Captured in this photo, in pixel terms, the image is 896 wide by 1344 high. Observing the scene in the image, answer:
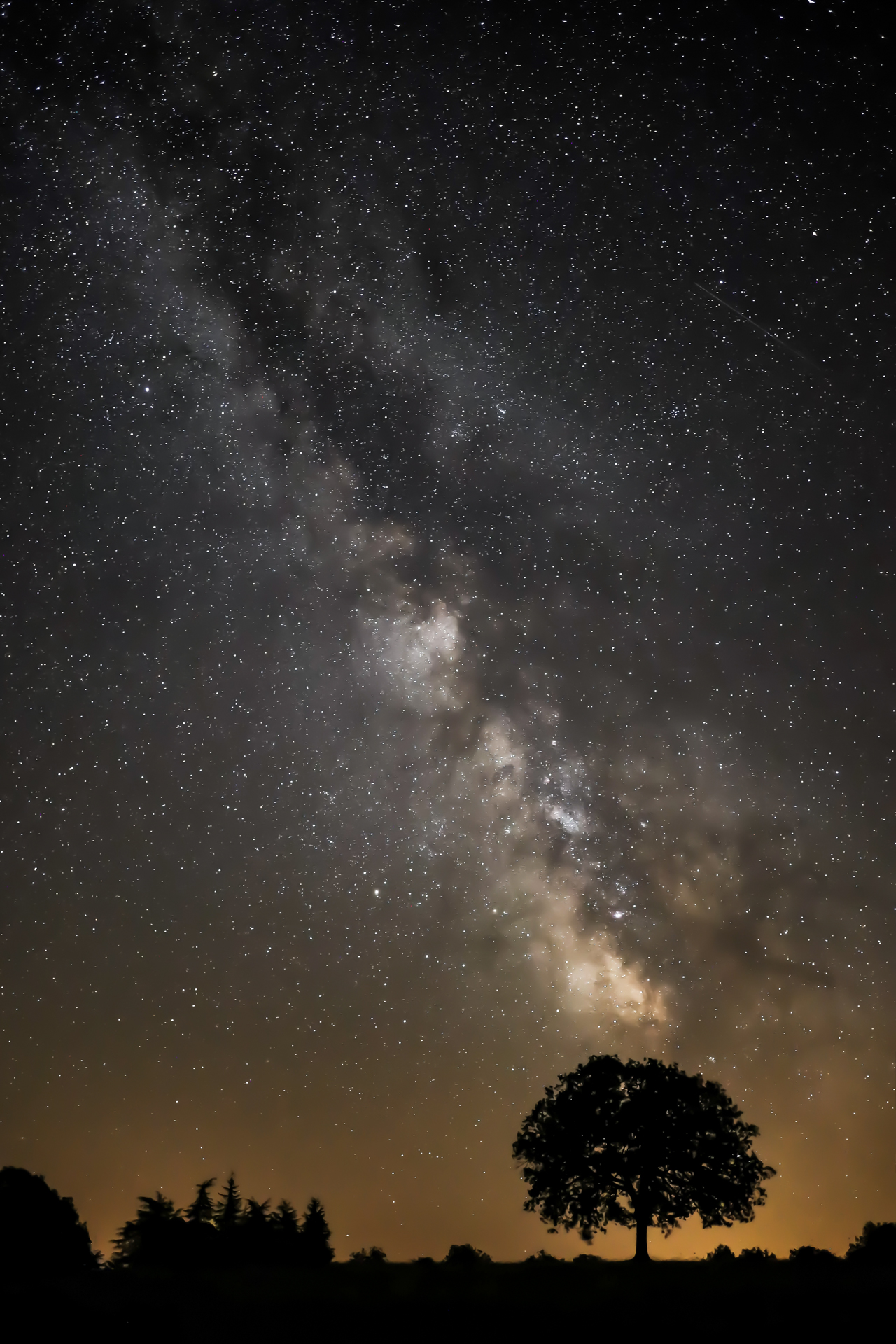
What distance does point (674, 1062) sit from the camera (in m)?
27.0

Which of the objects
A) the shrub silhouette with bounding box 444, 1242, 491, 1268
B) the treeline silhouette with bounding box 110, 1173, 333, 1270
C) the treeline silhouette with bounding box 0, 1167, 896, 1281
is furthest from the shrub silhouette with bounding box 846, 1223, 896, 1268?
the treeline silhouette with bounding box 110, 1173, 333, 1270

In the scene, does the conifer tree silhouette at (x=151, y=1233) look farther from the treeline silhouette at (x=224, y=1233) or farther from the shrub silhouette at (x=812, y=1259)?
the shrub silhouette at (x=812, y=1259)

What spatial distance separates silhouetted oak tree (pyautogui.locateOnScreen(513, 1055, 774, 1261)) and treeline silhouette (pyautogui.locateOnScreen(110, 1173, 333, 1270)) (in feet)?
73.6

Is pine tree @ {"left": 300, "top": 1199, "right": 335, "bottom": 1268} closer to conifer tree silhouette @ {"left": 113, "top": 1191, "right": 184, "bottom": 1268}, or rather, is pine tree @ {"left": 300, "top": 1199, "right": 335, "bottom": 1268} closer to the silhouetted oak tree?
conifer tree silhouette @ {"left": 113, "top": 1191, "right": 184, "bottom": 1268}

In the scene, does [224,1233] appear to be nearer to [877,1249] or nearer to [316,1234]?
[316,1234]

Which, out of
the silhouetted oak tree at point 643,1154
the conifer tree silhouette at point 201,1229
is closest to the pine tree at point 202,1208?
the conifer tree silhouette at point 201,1229

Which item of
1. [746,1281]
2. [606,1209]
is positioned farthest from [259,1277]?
[606,1209]

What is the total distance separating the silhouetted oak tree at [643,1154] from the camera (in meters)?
24.8

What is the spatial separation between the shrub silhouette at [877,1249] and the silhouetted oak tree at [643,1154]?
12.3 ft

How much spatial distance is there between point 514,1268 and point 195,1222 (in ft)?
119

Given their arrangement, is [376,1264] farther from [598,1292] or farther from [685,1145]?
[685,1145]

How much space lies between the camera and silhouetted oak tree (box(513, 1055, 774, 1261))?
24750 millimetres

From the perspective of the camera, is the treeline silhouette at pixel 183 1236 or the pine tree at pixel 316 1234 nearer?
the treeline silhouette at pixel 183 1236

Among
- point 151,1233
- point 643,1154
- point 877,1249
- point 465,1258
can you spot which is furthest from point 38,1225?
point 877,1249
